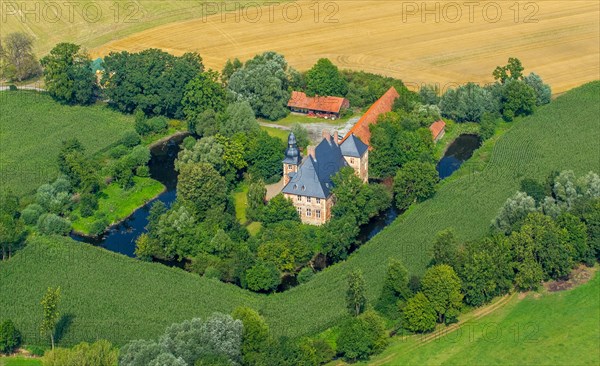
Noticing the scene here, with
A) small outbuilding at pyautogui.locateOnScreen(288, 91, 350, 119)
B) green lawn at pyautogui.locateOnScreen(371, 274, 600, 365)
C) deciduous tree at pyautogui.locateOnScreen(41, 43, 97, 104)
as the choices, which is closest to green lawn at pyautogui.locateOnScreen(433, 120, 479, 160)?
small outbuilding at pyautogui.locateOnScreen(288, 91, 350, 119)

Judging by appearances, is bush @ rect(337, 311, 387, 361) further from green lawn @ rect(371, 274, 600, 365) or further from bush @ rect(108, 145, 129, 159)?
bush @ rect(108, 145, 129, 159)

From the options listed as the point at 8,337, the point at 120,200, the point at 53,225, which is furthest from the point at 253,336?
the point at 120,200

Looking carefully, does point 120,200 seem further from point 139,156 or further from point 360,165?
point 360,165

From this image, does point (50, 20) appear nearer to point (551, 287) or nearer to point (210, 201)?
point (210, 201)

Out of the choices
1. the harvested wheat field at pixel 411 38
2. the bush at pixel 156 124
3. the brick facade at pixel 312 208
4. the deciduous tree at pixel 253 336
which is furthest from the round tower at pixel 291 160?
the harvested wheat field at pixel 411 38

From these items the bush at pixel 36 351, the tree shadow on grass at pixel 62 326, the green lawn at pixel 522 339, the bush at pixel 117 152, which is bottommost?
the green lawn at pixel 522 339

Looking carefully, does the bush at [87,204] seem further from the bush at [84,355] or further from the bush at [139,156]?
the bush at [84,355]

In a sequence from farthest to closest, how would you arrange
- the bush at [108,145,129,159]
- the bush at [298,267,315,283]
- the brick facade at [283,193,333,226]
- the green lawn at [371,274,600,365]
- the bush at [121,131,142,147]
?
the bush at [121,131,142,147]
the bush at [108,145,129,159]
the brick facade at [283,193,333,226]
the bush at [298,267,315,283]
the green lawn at [371,274,600,365]
